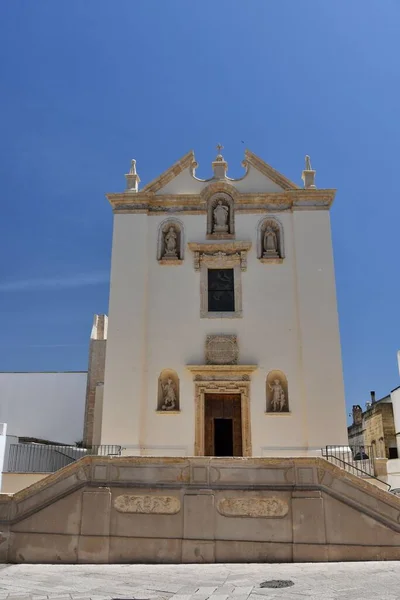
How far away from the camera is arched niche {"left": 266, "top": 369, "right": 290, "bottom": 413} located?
15.9 metres

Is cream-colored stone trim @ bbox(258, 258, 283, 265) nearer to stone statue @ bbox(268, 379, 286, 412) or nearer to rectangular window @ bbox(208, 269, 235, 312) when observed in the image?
rectangular window @ bbox(208, 269, 235, 312)

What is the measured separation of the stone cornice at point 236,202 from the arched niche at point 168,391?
5603 millimetres

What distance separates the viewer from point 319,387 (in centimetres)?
1595

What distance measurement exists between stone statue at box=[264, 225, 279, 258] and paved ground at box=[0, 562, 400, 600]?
33.2 ft

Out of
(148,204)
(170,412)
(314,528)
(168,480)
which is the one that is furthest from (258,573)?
(148,204)

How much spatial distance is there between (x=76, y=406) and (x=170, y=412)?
10049 mm

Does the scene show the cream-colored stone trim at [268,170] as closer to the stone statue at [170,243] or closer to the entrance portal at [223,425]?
the stone statue at [170,243]

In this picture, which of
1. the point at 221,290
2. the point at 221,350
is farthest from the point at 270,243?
the point at 221,350

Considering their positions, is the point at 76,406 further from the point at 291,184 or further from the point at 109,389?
the point at 291,184

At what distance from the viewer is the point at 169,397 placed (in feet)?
52.9

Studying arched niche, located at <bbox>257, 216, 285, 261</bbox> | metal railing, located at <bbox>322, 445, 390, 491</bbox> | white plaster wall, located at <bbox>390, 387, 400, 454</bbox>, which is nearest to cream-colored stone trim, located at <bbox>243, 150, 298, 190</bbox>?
arched niche, located at <bbox>257, 216, 285, 261</bbox>

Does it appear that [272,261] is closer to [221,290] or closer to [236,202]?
[221,290]

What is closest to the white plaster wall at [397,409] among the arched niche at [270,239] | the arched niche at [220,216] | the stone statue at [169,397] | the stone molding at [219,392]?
the arched niche at [270,239]

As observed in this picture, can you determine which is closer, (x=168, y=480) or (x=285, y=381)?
(x=168, y=480)
